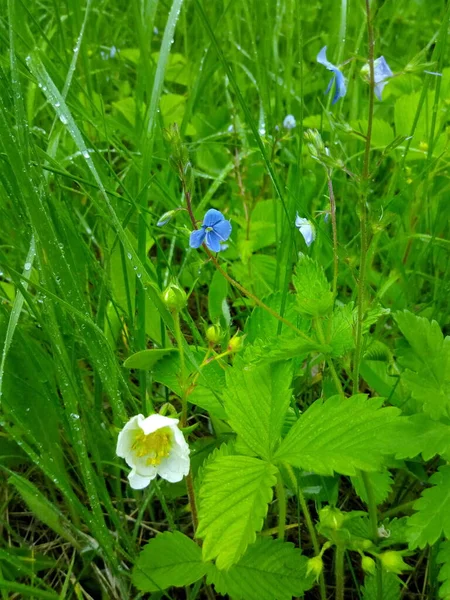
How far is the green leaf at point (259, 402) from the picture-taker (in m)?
0.94

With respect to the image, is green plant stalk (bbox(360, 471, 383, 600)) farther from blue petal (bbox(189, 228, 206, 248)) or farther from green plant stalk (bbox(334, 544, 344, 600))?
blue petal (bbox(189, 228, 206, 248))

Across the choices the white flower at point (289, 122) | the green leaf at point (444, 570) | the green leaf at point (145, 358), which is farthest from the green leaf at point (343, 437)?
the white flower at point (289, 122)

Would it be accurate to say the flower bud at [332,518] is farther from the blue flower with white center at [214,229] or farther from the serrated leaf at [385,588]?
the blue flower with white center at [214,229]

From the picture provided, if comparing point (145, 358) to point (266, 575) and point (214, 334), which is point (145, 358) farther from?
point (266, 575)

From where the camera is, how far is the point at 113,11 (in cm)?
288

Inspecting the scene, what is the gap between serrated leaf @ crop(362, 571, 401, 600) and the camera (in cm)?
105

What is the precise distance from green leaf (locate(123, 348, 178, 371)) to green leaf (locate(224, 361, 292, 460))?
0.13m

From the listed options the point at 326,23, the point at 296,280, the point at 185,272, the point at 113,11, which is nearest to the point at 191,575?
the point at 296,280

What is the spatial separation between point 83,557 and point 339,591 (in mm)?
500

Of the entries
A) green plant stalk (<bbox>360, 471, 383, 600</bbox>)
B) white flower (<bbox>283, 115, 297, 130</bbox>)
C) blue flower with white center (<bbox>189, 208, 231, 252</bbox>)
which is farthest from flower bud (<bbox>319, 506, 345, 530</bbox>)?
white flower (<bbox>283, 115, 297, 130</bbox>)

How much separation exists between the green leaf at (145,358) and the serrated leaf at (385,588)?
0.52m

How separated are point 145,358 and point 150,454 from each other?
159 mm

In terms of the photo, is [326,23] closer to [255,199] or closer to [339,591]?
[255,199]

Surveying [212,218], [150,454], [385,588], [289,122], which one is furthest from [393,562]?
[289,122]
